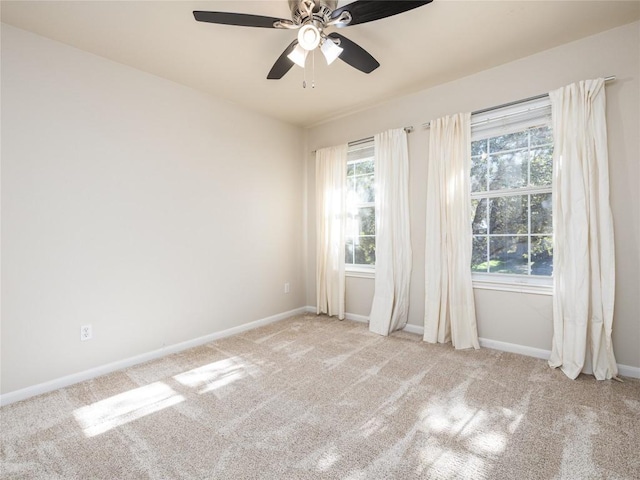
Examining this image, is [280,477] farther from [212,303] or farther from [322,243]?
[322,243]

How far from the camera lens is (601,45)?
2.40 meters

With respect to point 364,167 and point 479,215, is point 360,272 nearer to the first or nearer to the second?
point 364,167

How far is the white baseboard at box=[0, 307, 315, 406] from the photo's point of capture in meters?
2.16

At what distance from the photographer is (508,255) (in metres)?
2.92

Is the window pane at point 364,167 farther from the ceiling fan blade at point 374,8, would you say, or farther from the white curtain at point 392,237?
the ceiling fan blade at point 374,8

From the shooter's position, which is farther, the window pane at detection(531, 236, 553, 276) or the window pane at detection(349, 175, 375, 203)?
the window pane at detection(349, 175, 375, 203)

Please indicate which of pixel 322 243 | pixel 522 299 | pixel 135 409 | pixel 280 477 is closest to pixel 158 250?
pixel 135 409

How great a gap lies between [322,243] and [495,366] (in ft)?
7.51

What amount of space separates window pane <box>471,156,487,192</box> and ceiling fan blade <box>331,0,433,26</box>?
178cm

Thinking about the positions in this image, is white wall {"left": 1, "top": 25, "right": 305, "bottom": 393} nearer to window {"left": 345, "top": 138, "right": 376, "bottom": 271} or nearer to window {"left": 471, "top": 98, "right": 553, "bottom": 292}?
window {"left": 345, "top": 138, "right": 376, "bottom": 271}

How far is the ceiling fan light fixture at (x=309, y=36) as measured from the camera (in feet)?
5.99

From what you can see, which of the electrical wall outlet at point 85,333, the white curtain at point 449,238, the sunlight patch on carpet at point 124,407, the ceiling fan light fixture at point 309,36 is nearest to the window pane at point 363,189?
the white curtain at point 449,238

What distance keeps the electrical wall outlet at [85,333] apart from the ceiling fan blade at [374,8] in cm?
279

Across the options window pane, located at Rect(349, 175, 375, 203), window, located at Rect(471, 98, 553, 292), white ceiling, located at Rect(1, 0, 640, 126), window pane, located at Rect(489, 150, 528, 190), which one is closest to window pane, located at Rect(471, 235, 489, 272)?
window, located at Rect(471, 98, 553, 292)
